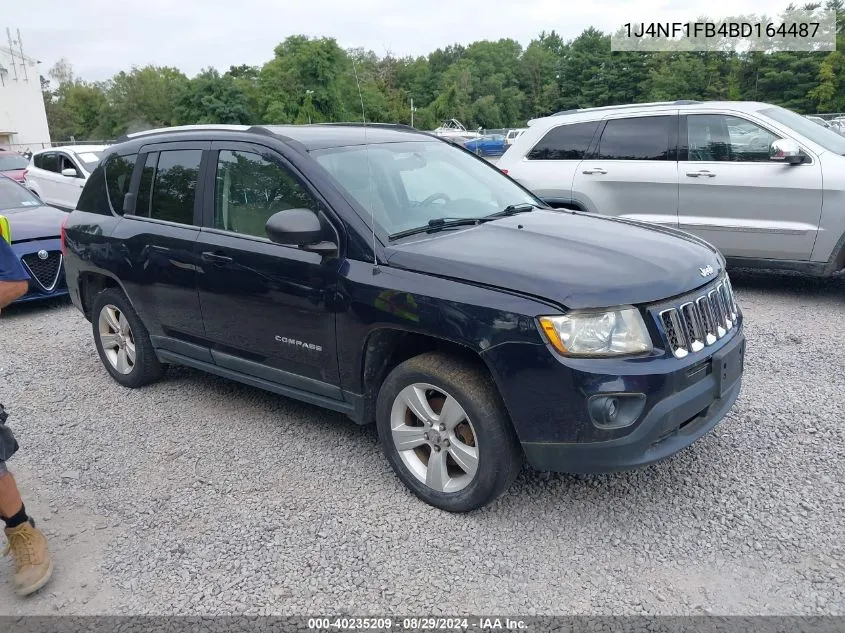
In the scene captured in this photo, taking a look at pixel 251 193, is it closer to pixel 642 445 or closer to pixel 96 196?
pixel 96 196

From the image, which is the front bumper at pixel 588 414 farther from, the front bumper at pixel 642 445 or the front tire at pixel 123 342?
the front tire at pixel 123 342

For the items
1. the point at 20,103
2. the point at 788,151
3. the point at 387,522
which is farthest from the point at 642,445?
the point at 20,103

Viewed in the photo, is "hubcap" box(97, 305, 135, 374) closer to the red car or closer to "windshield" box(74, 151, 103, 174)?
"windshield" box(74, 151, 103, 174)

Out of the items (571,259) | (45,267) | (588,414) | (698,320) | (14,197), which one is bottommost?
(588,414)

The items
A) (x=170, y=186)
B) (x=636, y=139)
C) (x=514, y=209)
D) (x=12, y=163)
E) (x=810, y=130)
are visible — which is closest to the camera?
(x=514, y=209)

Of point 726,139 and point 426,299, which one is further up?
point 726,139

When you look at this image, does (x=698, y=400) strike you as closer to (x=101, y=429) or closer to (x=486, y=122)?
(x=101, y=429)

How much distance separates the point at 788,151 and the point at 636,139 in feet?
5.00

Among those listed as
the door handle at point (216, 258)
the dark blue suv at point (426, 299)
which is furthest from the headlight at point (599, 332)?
the door handle at point (216, 258)

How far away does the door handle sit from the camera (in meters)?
4.15

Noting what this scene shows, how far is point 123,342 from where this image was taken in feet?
17.4

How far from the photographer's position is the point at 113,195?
5.17 metres

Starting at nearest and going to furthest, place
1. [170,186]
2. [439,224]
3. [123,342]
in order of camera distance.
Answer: [439,224], [170,186], [123,342]

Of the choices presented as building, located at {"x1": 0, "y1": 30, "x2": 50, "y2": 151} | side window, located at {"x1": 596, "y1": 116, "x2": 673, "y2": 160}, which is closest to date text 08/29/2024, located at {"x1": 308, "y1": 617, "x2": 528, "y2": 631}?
side window, located at {"x1": 596, "y1": 116, "x2": 673, "y2": 160}
